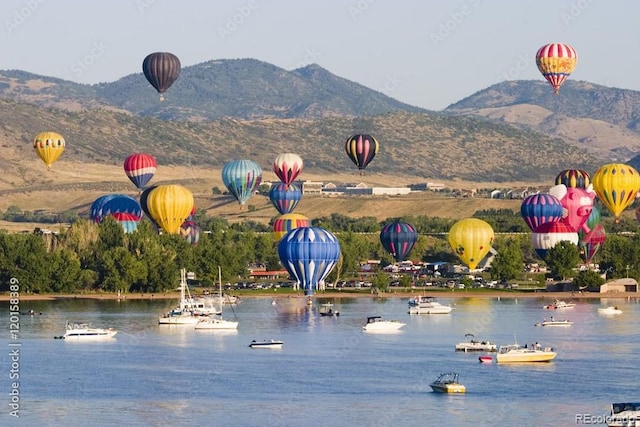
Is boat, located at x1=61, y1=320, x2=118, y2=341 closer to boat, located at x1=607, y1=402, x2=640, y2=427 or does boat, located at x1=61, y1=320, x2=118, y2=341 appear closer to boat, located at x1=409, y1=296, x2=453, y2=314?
boat, located at x1=409, y1=296, x2=453, y2=314

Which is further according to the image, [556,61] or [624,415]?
[556,61]

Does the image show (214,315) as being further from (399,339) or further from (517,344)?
(517,344)

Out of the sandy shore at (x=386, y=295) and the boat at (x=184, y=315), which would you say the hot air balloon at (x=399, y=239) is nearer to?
the sandy shore at (x=386, y=295)

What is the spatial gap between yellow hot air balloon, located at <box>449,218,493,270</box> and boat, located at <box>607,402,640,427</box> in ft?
333

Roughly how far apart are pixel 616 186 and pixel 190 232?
1977 inches

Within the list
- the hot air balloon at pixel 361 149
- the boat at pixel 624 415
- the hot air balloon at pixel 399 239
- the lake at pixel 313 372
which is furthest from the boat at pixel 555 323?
the hot air balloon at pixel 361 149

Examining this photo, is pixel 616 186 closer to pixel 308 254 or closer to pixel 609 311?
pixel 609 311

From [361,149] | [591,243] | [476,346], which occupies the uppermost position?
[361,149]

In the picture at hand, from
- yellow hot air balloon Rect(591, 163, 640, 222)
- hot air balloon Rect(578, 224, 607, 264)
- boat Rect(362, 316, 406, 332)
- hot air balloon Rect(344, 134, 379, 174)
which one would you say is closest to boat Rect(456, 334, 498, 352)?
boat Rect(362, 316, 406, 332)

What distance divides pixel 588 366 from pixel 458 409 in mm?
19368

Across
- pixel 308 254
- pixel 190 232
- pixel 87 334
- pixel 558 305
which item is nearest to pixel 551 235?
pixel 558 305

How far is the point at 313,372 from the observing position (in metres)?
97.8

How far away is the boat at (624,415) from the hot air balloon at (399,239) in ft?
352

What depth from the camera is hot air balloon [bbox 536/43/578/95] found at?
593ft
